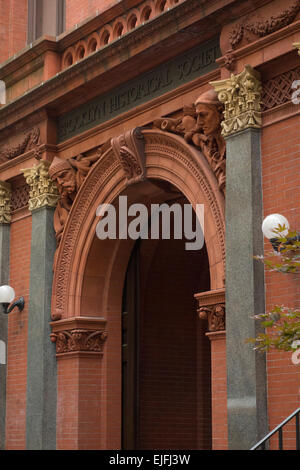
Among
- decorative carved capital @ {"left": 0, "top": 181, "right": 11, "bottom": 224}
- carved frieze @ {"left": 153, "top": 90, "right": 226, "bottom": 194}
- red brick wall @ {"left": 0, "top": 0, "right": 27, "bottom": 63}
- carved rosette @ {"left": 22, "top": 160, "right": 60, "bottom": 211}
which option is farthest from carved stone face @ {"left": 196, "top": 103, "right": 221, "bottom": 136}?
red brick wall @ {"left": 0, "top": 0, "right": 27, "bottom": 63}

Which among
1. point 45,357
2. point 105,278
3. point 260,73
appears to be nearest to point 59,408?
point 45,357

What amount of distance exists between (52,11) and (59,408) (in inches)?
286

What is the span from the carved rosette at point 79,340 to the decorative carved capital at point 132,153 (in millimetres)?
2382

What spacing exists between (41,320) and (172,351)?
2.63m

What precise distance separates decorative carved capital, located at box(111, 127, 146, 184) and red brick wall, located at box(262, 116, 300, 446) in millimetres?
2588

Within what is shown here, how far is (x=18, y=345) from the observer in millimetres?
15312

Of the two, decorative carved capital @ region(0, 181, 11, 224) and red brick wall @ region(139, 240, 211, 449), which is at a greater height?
decorative carved capital @ region(0, 181, 11, 224)

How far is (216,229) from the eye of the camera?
11727 millimetres

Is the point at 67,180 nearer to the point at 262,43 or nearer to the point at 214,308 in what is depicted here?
the point at 214,308

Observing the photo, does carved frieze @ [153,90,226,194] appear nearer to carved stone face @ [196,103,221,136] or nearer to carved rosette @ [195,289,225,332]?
carved stone face @ [196,103,221,136]

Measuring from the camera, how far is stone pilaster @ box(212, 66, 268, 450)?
10500mm

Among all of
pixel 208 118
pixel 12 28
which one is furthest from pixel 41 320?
pixel 12 28

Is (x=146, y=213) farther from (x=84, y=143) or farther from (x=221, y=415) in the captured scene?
(x=221, y=415)

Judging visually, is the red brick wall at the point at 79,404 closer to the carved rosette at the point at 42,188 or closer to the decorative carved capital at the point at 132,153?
the carved rosette at the point at 42,188
